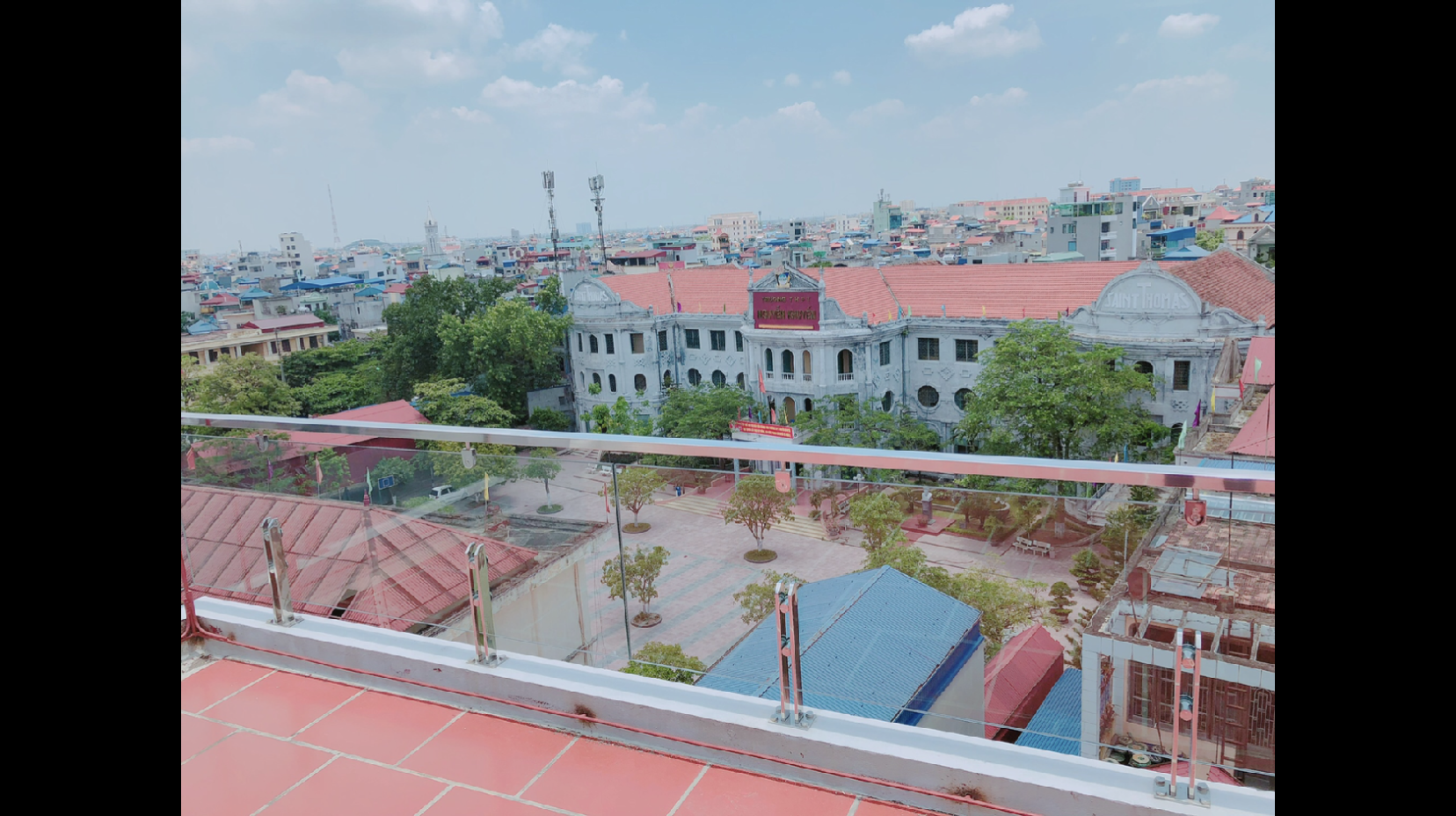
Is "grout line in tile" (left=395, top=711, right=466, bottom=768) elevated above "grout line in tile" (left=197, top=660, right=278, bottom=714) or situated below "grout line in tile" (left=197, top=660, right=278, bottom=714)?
below

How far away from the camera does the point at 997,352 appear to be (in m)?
18.6

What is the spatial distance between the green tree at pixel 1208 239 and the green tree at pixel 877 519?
146 ft

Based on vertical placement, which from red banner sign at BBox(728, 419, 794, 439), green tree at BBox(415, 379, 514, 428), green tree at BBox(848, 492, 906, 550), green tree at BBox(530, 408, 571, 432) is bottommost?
green tree at BBox(530, 408, 571, 432)

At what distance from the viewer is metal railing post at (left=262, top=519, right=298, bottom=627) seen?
2482 mm

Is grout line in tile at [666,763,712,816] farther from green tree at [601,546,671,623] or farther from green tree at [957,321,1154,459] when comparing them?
green tree at [957,321,1154,459]

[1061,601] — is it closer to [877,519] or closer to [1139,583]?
[1139,583]

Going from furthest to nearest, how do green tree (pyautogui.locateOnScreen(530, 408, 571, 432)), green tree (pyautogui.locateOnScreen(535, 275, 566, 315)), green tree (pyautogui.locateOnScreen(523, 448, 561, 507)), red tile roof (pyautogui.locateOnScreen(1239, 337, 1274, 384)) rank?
green tree (pyautogui.locateOnScreen(535, 275, 566, 315))
green tree (pyautogui.locateOnScreen(530, 408, 571, 432))
red tile roof (pyautogui.locateOnScreen(1239, 337, 1274, 384))
green tree (pyautogui.locateOnScreen(523, 448, 561, 507))

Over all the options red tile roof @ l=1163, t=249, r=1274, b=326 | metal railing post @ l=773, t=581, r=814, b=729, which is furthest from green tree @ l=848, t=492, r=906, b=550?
red tile roof @ l=1163, t=249, r=1274, b=326

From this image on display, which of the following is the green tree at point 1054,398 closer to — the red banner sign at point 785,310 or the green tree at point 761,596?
the red banner sign at point 785,310

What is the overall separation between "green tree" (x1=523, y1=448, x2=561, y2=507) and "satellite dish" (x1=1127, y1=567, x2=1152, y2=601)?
130 centimetres
